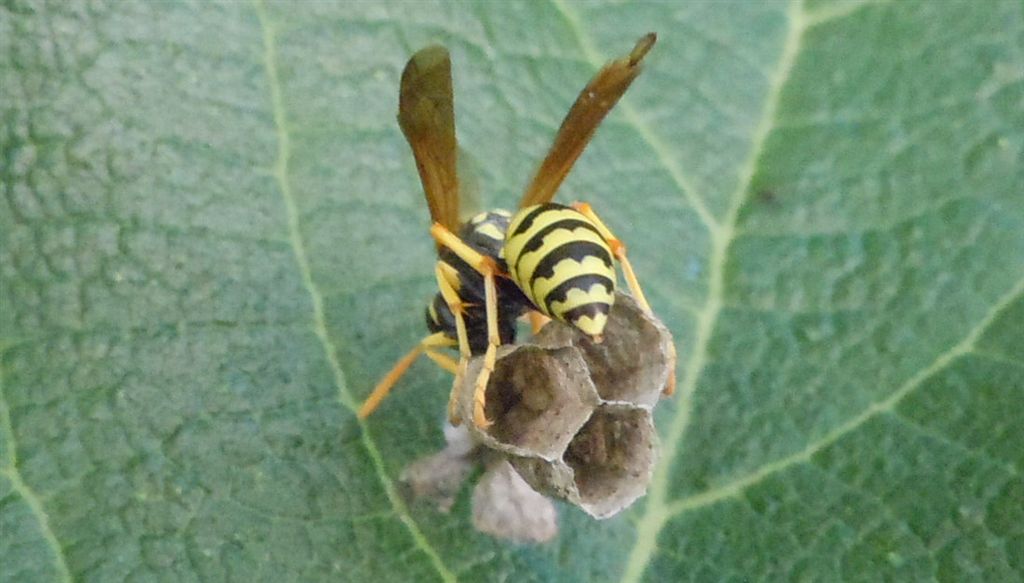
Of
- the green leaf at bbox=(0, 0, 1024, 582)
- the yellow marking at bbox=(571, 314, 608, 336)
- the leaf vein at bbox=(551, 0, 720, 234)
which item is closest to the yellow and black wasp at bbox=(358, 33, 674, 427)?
the yellow marking at bbox=(571, 314, 608, 336)

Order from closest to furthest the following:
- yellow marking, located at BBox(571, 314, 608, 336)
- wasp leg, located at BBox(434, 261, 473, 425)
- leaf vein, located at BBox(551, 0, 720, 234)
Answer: yellow marking, located at BBox(571, 314, 608, 336) < wasp leg, located at BBox(434, 261, 473, 425) < leaf vein, located at BBox(551, 0, 720, 234)

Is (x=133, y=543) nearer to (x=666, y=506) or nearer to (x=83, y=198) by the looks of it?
(x=83, y=198)

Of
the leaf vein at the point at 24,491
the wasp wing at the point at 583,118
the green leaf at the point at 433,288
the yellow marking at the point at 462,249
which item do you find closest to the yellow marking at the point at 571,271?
the yellow marking at the point at 462,249

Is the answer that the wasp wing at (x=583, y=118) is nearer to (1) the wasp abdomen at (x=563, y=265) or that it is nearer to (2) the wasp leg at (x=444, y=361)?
(1) the wasp abdomen at (x=563, y=265)

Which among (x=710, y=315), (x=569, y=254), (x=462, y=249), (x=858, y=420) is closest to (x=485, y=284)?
(x=462, y=249)

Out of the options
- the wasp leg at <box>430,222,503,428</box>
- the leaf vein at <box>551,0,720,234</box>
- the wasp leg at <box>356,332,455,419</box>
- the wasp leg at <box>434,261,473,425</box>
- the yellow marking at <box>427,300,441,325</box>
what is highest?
the leaf vein at <box>551,0,720,234</box>

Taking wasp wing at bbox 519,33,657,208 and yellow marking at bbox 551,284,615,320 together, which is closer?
yellow marking at bbox 551,284,615,320

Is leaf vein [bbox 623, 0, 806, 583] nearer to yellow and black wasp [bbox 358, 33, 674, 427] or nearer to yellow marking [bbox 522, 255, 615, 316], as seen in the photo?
yellow and black wasp [bbox 358, 33, 674, 427]

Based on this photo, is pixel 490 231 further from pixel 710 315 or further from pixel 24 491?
pixel 24 491

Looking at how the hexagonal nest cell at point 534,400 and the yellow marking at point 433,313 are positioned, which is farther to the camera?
the yellow marking at point 433,313
